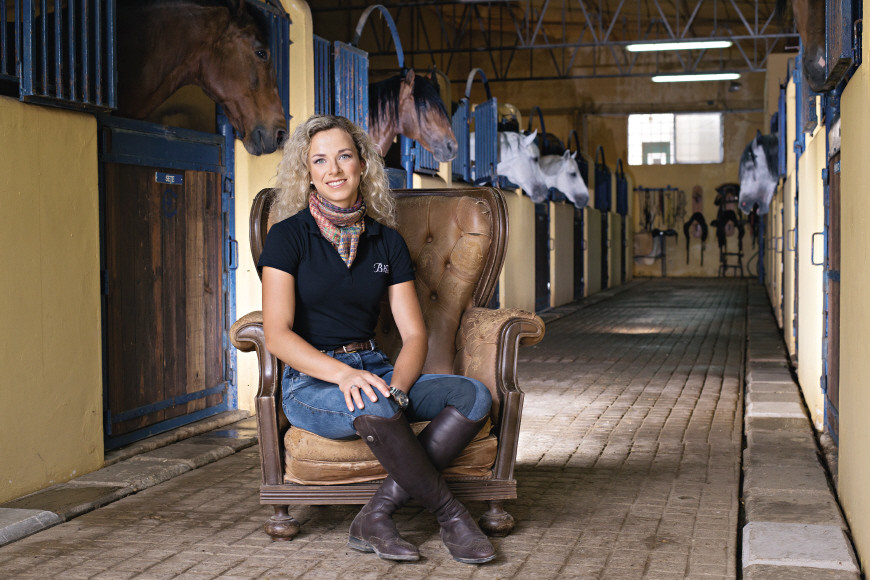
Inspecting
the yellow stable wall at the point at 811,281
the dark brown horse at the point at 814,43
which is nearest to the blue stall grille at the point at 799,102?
the yellow stable wall at the point at 811,281

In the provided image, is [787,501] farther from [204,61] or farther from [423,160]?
[423,160]

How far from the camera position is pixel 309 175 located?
10.2 feet

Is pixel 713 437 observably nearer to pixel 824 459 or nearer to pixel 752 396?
pixel 824 459

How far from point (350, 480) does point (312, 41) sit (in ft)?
11.3

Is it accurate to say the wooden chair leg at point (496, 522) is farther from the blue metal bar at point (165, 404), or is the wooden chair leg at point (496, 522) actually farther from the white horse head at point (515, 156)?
the white horse head at point (515, 156)

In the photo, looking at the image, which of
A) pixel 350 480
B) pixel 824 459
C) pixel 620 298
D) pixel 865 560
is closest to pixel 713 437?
pixel 824 459

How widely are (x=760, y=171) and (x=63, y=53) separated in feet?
25.7

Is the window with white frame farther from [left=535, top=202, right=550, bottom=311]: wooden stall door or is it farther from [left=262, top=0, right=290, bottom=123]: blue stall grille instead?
[left=262, top=0, right=290, bottom=123]: blue stall grille

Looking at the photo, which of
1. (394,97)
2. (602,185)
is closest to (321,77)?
(394,97)

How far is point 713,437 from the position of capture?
4.77m

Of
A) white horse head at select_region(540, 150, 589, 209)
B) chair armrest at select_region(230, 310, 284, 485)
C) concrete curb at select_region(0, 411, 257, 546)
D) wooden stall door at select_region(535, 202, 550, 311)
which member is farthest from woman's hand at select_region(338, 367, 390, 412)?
wooden stall door at select_region(535, 202, 550, 311)

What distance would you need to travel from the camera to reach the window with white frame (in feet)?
77.4

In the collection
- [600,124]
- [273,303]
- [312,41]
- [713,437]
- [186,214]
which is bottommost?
[713,437]

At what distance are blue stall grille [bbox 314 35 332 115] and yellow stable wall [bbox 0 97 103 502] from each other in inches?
83.5
